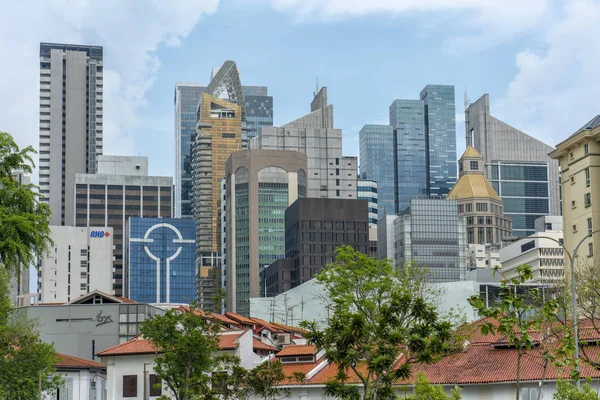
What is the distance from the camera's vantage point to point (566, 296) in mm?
65125

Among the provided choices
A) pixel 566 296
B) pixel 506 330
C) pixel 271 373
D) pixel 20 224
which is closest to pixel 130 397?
pixel 271 373

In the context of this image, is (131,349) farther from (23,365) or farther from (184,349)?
(23,365)

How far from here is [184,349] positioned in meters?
74.7

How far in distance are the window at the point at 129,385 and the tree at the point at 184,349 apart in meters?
9.22

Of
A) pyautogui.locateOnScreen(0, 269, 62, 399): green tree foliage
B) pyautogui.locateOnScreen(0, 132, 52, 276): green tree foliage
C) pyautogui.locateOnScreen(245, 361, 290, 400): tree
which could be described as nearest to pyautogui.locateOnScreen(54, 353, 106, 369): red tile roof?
pyautogui.locateOnScreen(0, 269, 62, 399): green tree foliage

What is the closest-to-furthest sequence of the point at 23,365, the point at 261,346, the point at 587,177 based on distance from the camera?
the point at 23,365 → the point at 261,346 → the point at 587,177

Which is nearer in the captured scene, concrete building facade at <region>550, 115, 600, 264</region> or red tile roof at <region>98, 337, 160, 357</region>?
red tile roof at <region>98, 337, 160, 357</region>

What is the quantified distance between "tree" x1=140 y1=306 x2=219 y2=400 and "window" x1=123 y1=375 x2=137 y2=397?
9.22 metres

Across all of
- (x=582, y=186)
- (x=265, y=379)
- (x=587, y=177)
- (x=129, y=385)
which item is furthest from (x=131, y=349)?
(x=582, y=186)

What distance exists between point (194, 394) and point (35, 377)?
11.1 metres

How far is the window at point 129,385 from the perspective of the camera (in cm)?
8744

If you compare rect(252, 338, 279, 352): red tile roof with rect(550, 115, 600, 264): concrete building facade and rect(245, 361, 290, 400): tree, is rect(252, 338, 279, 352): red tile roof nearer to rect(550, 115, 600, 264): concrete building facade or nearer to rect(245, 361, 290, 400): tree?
rect(245, 361, 290, 400): tree

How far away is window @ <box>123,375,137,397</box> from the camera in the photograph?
87.4 metres

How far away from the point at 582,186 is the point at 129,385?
86.1 metres
